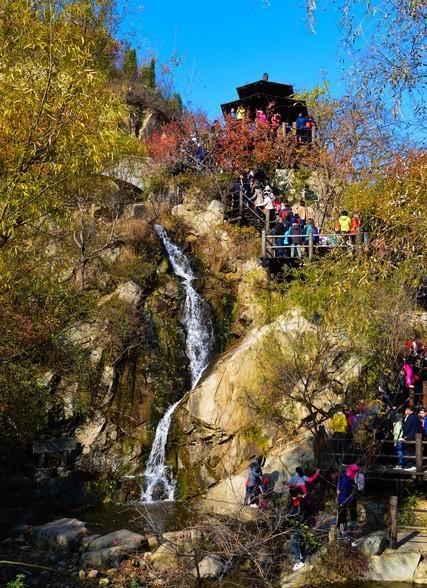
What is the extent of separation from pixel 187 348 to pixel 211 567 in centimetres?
994

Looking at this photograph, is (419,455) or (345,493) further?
(419,455)

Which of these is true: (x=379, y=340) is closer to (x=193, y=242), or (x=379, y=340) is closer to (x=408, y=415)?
(x=408, y=415)

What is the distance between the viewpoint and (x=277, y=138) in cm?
2716

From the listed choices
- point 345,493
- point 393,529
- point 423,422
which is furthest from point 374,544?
point 423,422

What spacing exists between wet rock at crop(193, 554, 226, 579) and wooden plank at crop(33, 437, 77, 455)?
23.5 ft

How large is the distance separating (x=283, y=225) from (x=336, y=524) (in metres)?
12.5

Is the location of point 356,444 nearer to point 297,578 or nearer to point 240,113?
point 297,578

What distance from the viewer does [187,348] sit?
62.0 feet

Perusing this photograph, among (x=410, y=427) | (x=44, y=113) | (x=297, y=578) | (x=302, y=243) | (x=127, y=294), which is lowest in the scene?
(x=297, y=578)

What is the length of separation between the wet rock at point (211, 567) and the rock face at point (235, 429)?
133 inches

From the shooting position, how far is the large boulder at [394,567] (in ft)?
31.8

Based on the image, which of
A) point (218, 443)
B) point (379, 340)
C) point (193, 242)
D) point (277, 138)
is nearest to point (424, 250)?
point (379, 340)

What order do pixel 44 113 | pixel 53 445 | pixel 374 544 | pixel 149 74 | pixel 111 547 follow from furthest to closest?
pixel 149 74 < pixel 53 445 < pixel 111 547 < pixel 374 544 < pixel 44 113

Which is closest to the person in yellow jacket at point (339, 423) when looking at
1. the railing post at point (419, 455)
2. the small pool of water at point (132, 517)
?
the railing post at point (419, 455)
